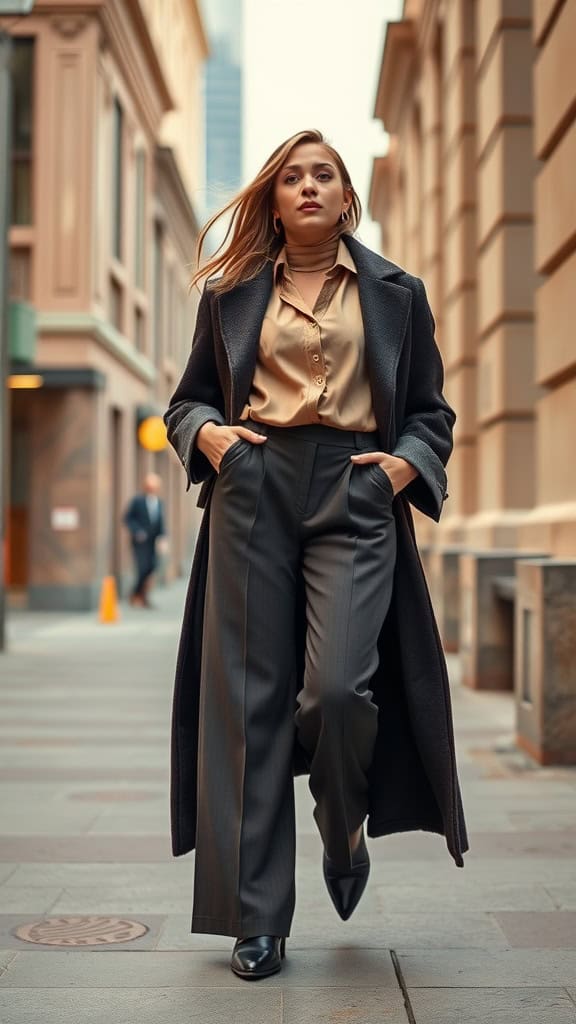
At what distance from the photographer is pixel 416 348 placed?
12.3 feet

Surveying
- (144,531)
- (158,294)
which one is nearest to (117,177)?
(144,531)

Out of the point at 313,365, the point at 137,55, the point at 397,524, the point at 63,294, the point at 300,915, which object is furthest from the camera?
the point at 137,55

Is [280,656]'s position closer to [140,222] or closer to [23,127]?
[23,127]

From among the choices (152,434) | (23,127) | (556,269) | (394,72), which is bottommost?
(556,269)

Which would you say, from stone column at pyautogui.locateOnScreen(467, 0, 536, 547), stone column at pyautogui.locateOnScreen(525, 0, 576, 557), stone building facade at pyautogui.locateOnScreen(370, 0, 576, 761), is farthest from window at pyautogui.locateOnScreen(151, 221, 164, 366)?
stone column at pyautogui.locateOnScreen(525, 0, 576, 557)

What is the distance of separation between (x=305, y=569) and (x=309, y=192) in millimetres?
938

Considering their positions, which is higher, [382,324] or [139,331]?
[139,331]

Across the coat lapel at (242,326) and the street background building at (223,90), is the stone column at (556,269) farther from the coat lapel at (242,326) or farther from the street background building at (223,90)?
the street background building at (223,90)

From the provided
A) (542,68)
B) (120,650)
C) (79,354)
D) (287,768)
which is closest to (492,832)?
(287,768)

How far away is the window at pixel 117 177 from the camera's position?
26016 mm

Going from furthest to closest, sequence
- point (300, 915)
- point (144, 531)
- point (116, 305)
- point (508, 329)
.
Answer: point (116, 305) → point (144, 531) → point (508, 329) → point (300, 915)

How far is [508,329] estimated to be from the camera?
1110 centimetres

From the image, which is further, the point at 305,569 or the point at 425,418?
the point at 425,418

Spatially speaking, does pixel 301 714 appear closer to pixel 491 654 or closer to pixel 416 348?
pixel 416 348
